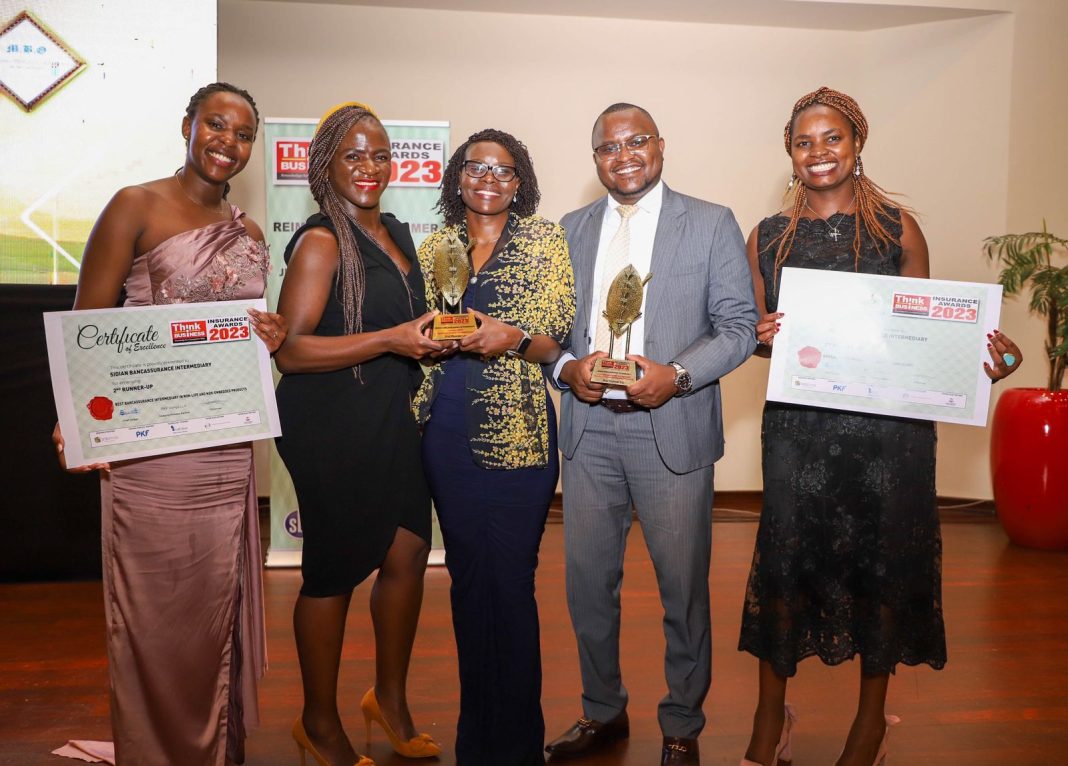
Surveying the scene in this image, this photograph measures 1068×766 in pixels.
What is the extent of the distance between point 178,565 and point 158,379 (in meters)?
0.52

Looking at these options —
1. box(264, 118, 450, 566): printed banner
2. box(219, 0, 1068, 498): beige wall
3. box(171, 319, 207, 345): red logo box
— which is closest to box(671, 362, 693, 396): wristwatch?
box(171, 319, 207, 345): red logo box

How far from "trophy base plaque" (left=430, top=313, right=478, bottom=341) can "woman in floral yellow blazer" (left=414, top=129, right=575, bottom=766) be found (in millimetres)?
161

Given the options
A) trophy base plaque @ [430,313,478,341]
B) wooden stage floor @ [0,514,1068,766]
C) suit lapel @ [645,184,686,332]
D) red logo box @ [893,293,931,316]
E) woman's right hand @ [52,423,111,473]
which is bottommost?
wooden stage floor @ [0,514,1068,766]

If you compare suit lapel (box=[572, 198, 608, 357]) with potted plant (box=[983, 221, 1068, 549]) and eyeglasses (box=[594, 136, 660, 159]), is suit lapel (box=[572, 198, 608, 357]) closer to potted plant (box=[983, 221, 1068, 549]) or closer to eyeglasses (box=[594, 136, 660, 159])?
eyeglasses (box=[594, 136, 660, 159])

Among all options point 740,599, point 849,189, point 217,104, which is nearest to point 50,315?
point 217,104

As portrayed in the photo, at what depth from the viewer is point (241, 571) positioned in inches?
105

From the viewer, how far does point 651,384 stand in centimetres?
266

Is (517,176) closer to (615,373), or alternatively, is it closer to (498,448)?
(615,373)

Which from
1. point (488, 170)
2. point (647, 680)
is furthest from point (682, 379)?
point (647, 680)

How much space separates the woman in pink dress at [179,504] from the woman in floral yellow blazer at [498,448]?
542 millimetres

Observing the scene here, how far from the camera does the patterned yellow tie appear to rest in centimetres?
286

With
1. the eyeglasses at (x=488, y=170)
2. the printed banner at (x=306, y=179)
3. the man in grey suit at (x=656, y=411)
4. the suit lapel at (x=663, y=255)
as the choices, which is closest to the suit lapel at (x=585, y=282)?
the man in grey suit at (x=656, y=411)

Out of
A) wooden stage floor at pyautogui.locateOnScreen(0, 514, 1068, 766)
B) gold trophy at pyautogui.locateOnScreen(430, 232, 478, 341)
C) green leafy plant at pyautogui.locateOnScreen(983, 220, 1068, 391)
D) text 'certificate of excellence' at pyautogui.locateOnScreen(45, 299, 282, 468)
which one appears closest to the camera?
text 'certificate of excellence' at pyautogui.locateOnScreen(45, 299, 282, 468)

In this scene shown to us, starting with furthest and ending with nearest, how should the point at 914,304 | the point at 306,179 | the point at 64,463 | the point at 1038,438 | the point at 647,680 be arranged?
1. the point at 1038,438
2. the point at 306,179
3. the point at 647,680
4. the point at 914,304
5. the point at 64,463
